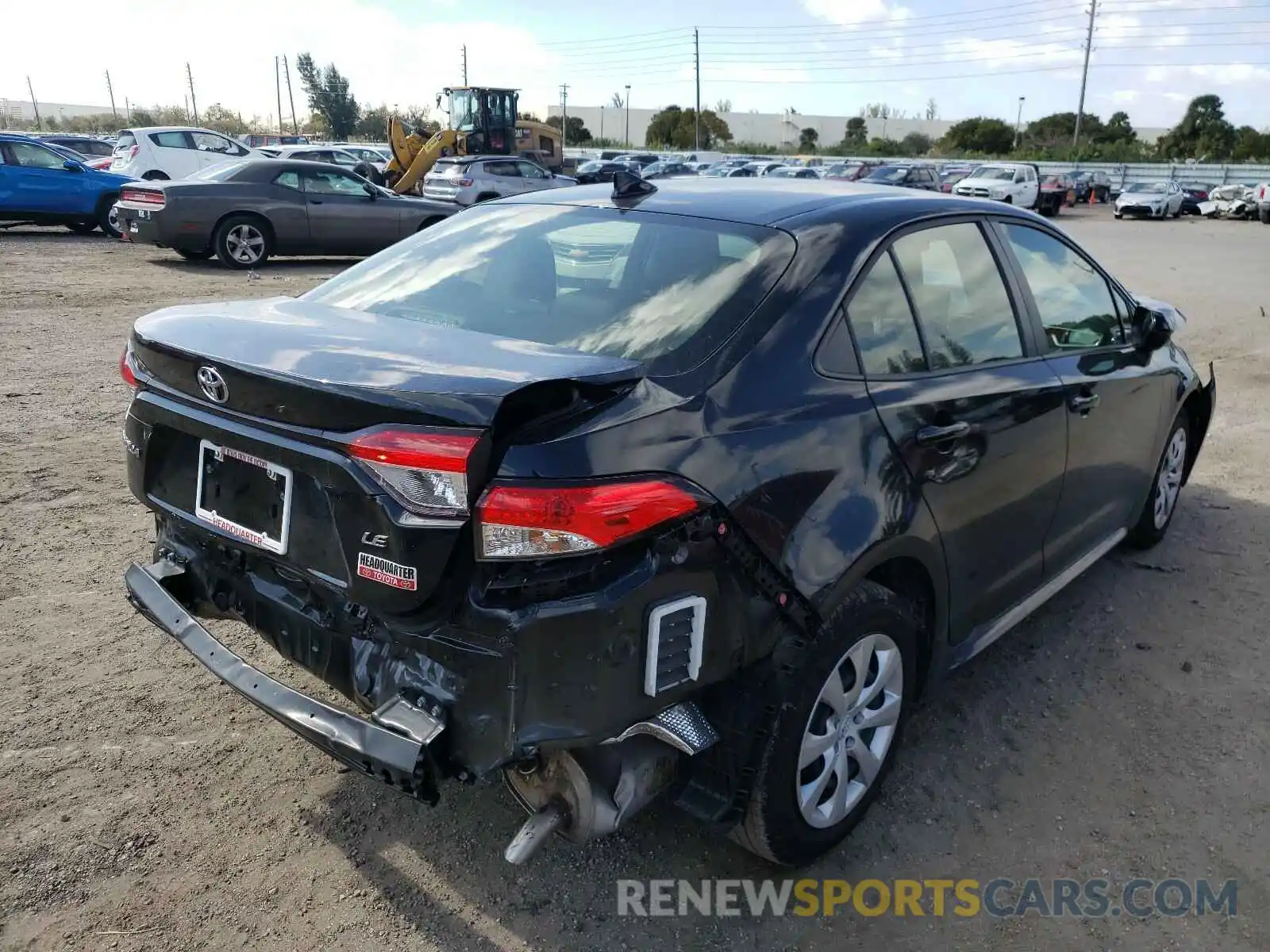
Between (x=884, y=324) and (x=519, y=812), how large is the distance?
5.76 ft

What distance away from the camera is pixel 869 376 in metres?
2.56

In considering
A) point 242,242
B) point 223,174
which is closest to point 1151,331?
point 242,242

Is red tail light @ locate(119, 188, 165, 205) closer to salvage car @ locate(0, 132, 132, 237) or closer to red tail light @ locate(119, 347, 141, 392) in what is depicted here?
salvage car @ locate(0, 132, 132, 237)

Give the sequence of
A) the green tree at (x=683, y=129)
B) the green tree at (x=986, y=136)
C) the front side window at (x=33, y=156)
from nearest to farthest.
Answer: the front side window at (x=33, y=156), the green tree at (x=986, y=136), the green tree at (x=683, y=129)

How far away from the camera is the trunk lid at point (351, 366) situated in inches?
78.8

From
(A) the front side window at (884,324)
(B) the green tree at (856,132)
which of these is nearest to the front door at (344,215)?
(A) the front side window at (884,324)

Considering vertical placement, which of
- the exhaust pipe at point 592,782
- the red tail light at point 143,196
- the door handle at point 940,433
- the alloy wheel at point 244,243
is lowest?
the exhaust pipe at point 592,782

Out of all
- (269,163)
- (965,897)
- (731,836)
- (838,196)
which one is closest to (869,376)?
(838,196)

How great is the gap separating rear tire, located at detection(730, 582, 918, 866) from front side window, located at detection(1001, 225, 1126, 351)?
4.60 feet

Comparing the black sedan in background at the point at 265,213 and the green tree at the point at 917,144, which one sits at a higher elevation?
the green tree at the point at 917,144

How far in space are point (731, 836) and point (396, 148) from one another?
26231mm

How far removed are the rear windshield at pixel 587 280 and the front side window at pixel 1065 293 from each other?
1.28m

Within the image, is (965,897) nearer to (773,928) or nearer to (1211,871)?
(773,928)

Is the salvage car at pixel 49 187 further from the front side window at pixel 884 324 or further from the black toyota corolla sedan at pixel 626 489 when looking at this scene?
the front side window at pixel 884 324
